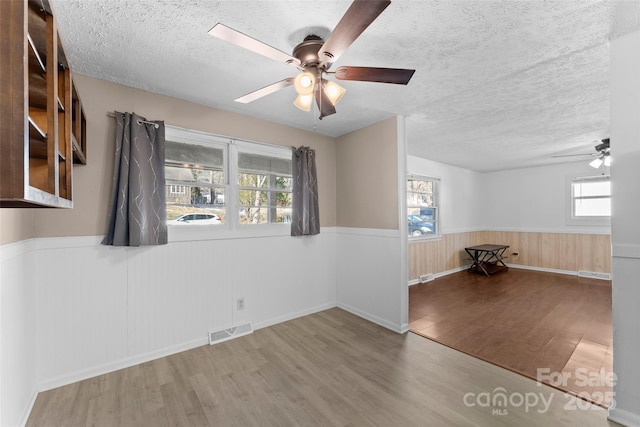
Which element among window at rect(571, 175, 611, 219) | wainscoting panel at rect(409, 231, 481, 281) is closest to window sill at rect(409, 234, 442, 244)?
wainscoting panel at rect(409, 231, 481, 281)

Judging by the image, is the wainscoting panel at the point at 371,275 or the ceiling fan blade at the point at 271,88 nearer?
the ceiling fan blade at the point at 271,88

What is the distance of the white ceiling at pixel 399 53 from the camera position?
1.45m

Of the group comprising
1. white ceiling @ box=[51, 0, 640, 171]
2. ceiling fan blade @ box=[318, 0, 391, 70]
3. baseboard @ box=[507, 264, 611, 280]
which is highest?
white ceiling @ box=[51, 0, 640, 171]

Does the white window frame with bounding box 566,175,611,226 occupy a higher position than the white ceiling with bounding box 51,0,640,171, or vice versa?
the white ceiling with bounding box 51,0,640,171

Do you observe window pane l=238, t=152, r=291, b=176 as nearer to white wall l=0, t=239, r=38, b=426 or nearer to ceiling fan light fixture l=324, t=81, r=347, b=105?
ceiling fan light fixture l=324, t=81, r=347, b=105

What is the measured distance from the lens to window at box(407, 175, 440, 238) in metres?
5.07

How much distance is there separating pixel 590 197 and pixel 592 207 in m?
0.21

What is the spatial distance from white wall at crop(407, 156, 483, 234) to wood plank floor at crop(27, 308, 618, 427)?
11.7 ft

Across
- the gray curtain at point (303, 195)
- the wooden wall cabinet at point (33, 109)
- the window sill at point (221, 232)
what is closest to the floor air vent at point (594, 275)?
the gray curtain at point (303, 195)

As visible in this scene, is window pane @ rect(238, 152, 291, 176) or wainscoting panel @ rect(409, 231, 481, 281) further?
wainscoting panel @ rect(409, 231, 481, 281)

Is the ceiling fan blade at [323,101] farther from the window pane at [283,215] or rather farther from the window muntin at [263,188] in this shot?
the window pane at [283,215]

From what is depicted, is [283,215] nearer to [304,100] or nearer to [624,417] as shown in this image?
[304,100]

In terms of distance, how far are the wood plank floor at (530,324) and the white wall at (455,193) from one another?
1412 mm

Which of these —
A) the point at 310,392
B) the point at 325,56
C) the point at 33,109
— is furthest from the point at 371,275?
the point at 33,109
